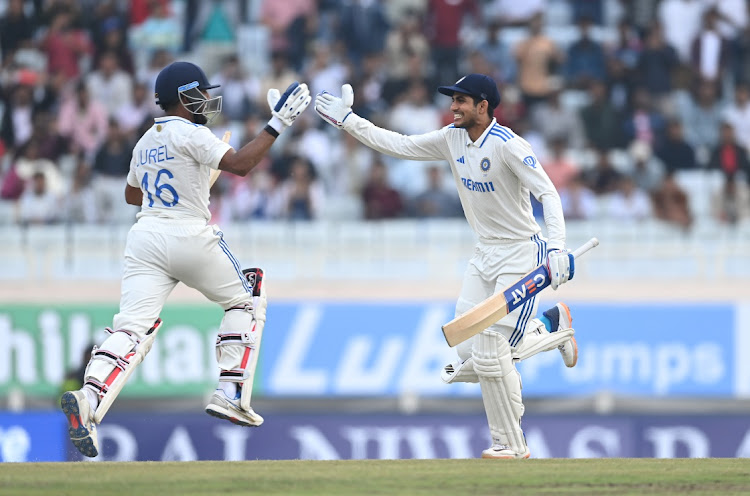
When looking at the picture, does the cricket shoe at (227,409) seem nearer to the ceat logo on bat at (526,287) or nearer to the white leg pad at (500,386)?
the white leg pad at (500,386)

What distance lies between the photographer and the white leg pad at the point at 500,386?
7707 millimetres

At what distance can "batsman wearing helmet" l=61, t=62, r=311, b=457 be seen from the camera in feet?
23.7

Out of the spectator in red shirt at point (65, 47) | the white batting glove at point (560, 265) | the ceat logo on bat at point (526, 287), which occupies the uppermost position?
the spectator in red shirt at point (65, 47)

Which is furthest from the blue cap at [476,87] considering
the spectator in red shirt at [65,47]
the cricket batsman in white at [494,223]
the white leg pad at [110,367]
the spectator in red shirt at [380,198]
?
the spectator in red shirt at [65,47]

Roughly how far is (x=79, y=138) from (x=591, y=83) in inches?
206

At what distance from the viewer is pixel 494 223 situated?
7801 millimetres

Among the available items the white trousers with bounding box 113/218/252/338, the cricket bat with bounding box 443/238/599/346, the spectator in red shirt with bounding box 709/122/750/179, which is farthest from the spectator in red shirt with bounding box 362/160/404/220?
the white trousers with bounding box 113/218/252/338

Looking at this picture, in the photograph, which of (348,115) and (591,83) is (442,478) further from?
(591,83)

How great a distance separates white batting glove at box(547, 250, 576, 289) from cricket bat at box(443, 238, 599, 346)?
11 cm

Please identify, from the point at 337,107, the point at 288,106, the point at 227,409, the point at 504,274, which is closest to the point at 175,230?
the point at 288,106

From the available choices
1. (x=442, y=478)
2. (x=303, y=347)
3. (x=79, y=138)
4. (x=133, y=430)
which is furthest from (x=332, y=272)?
(x=442, y=478)

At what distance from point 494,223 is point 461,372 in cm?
87

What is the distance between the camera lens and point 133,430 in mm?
11398

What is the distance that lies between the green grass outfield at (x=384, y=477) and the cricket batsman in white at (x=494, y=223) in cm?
44
